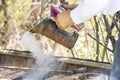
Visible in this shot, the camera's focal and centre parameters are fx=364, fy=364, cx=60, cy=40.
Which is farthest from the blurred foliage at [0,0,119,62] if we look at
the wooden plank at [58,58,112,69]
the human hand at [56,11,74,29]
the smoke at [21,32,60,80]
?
the human hand at [56,11,74,29]

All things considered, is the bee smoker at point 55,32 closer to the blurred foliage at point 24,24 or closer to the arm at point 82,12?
the arm at point 82,12

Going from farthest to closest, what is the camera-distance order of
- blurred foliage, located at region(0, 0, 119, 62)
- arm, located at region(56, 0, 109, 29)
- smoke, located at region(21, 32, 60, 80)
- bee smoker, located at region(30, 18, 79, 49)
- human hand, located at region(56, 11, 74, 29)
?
1. blurred foliage, located at region(0, 0, 119, 62)
2. smoke, located at region(21, 32, 60, 80)
3. bee smoker, located at region(30, 18, 79, 49)
4. human hand, located at region(56, 11, 74, 29)
5. arm, located at region(56, 0, 109, 29)

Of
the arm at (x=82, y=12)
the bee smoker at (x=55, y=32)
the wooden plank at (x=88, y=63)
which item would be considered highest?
the arm at (x=82, y=12)

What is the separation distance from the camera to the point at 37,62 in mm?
4410

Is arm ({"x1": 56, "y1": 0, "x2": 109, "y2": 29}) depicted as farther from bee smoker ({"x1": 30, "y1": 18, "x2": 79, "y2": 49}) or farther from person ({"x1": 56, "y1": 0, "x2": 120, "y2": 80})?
bee smoker ({"x1": 30, "y1": 18, "x2": 79, "y2": 49})

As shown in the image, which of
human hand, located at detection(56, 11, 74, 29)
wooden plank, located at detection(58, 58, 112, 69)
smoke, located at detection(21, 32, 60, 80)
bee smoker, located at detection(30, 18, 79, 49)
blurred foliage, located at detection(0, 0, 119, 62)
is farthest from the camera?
blurred foliage, located at detection(0, 0, 119, 62)

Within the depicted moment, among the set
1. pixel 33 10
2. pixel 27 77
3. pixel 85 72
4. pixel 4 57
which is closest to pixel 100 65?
pixel 85 72

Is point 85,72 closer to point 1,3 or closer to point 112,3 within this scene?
point 112,3

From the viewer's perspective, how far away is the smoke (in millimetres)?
3671

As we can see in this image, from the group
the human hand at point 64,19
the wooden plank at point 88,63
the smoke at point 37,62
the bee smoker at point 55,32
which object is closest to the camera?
the human hand at point 64,19

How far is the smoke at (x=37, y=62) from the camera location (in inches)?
145

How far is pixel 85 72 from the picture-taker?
3.93 m

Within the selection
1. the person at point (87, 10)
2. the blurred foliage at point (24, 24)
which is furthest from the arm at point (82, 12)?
the blurred foliage at point (24, 24)

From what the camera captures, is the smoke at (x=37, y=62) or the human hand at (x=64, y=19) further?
the smoke at (x=37, y=62)
